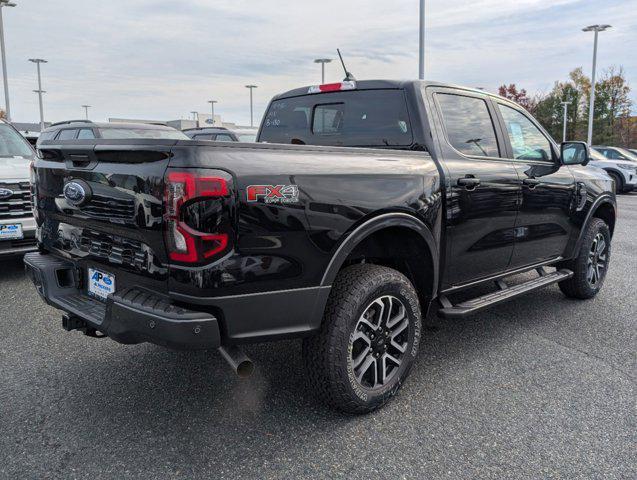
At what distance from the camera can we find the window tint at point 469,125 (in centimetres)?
356

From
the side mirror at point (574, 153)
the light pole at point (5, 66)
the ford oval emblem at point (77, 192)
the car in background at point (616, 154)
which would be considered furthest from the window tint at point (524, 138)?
the light pole at point (5, 66)

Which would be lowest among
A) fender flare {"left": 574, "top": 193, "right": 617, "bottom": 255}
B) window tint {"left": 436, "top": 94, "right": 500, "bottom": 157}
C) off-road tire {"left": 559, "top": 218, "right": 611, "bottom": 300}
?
off-road tire {"left": 559, "top": 218, "right": 611, "bottom": 300}

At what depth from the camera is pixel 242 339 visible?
2367 millimetres

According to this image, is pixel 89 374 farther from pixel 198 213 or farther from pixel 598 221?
pixel 598 221

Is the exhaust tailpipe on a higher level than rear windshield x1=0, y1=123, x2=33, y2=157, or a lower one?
lower

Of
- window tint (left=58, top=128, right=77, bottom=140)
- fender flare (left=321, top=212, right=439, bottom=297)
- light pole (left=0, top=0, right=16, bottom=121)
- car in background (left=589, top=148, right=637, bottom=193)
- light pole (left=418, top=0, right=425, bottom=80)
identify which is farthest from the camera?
light pole (left=0, top=0, right=16, bottom=121)

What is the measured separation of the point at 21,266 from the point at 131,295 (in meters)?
4.68

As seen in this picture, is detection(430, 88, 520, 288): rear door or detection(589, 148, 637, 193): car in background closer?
detection(430, 88, 520, 288): rear door

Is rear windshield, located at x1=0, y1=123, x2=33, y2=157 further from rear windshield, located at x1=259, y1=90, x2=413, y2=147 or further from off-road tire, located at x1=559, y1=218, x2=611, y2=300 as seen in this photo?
off-road tire, located at x1=559, y1=218, x2=611, y2=300

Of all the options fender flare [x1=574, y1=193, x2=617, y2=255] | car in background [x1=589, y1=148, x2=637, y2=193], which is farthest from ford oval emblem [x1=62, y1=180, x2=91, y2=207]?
car in background [x1=589, y1=148, x2=637, y2=193]

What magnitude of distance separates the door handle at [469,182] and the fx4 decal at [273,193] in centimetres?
138

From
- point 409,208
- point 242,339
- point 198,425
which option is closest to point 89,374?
point 198,425

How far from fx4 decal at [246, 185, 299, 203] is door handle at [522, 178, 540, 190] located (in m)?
2.27

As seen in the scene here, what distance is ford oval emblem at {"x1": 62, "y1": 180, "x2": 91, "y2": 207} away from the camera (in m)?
2.62
